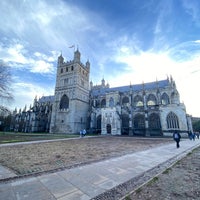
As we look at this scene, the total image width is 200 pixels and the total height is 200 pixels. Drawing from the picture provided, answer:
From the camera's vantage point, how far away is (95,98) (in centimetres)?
4591

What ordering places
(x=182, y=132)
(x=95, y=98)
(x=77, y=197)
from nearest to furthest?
1. (x=77, y=197)
2. (x=182, y=132)
3. (x=95, y=98)

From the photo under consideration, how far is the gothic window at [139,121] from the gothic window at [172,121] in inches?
253

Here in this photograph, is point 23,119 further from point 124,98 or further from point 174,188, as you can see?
point 174,188

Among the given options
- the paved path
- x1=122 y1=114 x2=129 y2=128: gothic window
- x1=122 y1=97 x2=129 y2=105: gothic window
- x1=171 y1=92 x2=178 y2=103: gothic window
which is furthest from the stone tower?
the paved path

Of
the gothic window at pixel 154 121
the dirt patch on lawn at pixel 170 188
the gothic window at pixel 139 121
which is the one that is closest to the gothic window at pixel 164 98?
the gothic window at pixel 154 121

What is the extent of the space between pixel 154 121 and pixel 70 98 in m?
26.4

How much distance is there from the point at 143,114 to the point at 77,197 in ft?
111

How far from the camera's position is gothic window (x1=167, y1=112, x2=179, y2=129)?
29312mm

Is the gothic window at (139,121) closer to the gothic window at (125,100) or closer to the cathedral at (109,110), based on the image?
the cathedral at (109,110)

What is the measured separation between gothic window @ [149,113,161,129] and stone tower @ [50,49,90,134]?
21327 millimetres

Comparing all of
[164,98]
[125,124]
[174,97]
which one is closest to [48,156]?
[125,124]

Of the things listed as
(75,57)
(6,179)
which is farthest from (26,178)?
(75,57)

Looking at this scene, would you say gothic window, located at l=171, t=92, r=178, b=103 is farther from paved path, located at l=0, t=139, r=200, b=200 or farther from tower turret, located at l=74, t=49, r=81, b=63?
paved path, located at l=0, t=139, r=200, b=200

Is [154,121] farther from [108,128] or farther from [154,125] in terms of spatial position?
[108,128]
